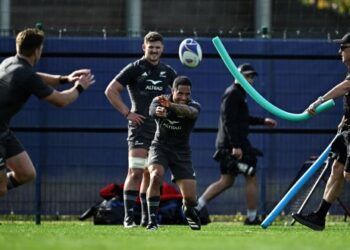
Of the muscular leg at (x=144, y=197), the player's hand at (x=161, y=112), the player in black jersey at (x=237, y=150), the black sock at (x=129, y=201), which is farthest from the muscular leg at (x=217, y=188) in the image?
the player's hand at (x=161, y=112)

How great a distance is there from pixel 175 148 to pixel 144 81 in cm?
133

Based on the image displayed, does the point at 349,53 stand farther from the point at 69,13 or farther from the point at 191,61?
the point at 69,13

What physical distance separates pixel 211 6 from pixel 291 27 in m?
1.91

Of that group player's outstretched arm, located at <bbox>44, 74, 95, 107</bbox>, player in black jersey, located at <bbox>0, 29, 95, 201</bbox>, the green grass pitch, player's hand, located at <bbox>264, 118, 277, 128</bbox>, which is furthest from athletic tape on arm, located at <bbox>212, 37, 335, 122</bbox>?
player's outstretched arm, located at <bbox>44, 74, 95, 107</bbox>

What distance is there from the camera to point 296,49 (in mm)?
18531

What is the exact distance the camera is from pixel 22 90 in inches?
504

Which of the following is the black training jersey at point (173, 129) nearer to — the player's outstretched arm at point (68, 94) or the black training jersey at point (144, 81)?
the black training jersey at point (144, 81)

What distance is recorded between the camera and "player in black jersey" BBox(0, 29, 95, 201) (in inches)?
499

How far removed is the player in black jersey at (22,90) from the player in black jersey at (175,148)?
1.63 metres

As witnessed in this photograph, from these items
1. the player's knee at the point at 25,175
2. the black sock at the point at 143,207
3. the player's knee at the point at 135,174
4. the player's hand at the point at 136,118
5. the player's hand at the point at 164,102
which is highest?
the player's hand at the point at 164,102

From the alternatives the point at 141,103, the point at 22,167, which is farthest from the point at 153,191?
the point at 22,167

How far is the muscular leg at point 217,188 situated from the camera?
17391 mm

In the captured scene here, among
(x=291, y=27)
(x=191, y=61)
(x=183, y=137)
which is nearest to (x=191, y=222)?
(x=183, y=137)

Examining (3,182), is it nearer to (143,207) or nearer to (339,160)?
(143,207)
